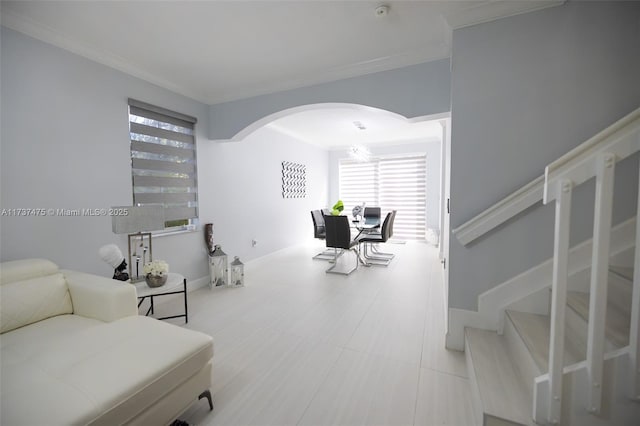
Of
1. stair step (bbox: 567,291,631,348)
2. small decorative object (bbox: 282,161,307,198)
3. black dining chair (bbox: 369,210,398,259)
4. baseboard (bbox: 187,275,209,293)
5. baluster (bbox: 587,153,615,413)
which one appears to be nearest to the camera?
baluster (bbox: 587,153,615,413)

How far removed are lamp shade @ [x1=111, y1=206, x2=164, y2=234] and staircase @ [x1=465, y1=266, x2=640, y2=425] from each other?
8.37ft

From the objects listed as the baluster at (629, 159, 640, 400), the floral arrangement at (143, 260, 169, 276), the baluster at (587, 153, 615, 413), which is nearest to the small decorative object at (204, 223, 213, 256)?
the floral arrangement at (143, 260, 169, 276)

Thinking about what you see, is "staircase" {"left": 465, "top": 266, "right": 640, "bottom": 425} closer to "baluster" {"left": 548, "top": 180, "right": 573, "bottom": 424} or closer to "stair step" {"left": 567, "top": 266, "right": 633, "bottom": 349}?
"stair step" {"left": 567, "top": 266, "right": 633, "bottom": 349}

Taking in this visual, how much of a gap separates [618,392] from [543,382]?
258mm

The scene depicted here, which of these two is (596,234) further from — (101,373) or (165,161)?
(165,161)

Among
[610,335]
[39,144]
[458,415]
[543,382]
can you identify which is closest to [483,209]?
[610,335]

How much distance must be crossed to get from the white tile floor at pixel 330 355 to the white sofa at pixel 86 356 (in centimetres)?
38

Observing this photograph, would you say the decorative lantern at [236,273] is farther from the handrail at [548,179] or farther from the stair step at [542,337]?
the stair step at [542,337]

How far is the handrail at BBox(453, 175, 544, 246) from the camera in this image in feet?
5.52

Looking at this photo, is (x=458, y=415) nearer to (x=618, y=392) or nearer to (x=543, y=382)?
(x=543, y=382)

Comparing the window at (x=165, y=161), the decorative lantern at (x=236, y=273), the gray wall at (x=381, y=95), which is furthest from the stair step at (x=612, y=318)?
the window at (x=165, y=161)

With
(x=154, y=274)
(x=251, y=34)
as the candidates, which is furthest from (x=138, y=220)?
Answer: (x=251, y=34)

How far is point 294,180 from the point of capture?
5.89m

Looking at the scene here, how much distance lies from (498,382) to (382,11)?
96.5 inches
